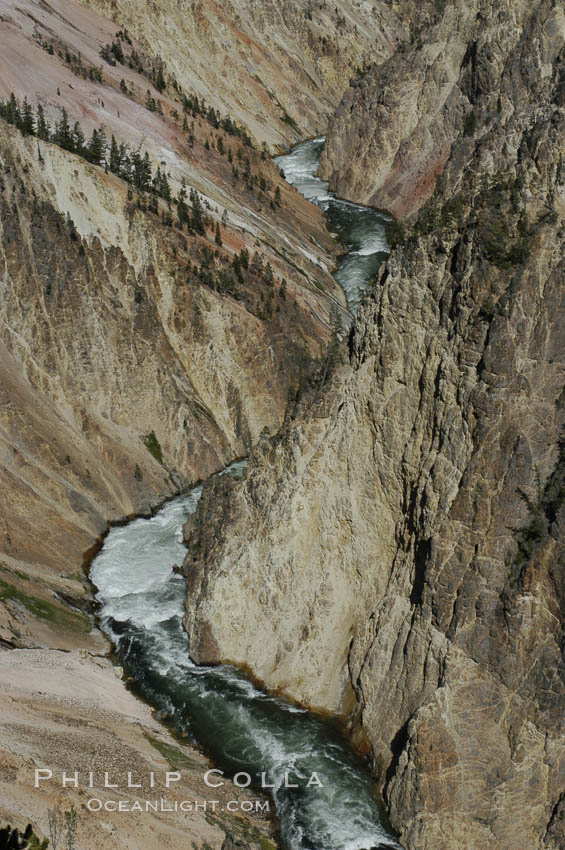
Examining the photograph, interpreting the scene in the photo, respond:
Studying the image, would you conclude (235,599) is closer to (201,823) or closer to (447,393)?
(201,823)

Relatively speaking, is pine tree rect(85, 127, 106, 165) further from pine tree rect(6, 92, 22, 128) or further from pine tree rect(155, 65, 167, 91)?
pine tree rect(155, 65, 167, 91)

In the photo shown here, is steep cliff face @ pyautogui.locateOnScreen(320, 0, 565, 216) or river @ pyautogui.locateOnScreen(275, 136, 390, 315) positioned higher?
steep cliff face @ pyautogui.locateOnScreen(320, 0, 565, 216)

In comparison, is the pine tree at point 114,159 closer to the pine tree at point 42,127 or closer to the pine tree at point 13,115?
the pine tree at point 42,127

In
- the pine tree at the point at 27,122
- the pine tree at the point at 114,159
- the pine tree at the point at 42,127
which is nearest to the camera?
the pine tree at the point at 27,122

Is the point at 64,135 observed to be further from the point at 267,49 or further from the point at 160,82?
the point at 267,49

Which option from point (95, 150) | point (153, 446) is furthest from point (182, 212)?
point (153, 446)

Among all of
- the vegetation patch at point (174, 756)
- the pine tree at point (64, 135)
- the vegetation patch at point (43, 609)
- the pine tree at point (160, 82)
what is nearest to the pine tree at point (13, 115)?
the pine tree at point (64, 135)

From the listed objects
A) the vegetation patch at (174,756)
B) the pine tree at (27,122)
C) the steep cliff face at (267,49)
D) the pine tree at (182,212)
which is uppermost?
the steep cliff face at (267,49)

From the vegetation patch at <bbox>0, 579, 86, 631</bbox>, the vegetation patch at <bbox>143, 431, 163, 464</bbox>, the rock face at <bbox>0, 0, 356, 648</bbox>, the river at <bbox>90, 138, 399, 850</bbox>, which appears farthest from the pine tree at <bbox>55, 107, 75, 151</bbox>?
the vegetation patch at <bbox>0, 579, 86, 631</bbox>
